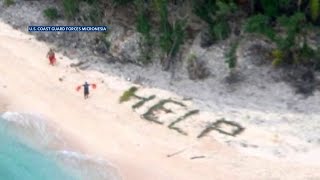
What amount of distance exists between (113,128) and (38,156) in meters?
3.30

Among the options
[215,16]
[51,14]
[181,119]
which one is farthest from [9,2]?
[181,119]

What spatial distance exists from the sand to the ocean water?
560 mm

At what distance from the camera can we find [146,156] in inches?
1024

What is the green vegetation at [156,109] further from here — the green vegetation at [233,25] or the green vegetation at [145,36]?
the green vegetation at [145,36]

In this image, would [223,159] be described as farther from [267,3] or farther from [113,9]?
[113,9]

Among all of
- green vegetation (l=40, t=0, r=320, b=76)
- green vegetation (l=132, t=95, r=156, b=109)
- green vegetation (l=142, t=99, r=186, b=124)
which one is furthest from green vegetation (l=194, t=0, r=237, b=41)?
green vegetation (l=132, t=95, r=156, b=109)

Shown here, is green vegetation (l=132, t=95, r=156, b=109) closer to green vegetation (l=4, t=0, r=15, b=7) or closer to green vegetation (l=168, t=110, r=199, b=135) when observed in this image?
green vegetation (l=168, t=110, r=199, b=135)

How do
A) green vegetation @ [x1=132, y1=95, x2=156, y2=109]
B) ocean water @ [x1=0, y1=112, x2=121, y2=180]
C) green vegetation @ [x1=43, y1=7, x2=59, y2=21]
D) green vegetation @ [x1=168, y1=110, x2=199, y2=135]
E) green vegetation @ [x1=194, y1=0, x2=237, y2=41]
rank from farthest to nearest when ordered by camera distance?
1. green vegetation @ [x1=43, y1=7, x2=59, y2=21]
2. green vegetation @ [x1=194, y1=0, x2=237, y2=41]
3. green vegetation @ [x1=132, y1=95, x2=156, y2=109]
4. green vegetation @ [x1=168, y1=110, x2=199, y2=135]
5. ocean water @ [x1=0, y1=112, x2=121, y2=180]

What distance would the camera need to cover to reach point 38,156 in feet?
86.9

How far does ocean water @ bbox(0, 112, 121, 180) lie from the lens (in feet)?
82.8

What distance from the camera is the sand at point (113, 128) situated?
24875 mm

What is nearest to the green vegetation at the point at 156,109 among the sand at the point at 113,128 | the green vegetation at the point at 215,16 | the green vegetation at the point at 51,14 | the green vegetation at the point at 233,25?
the sand at the point at 113,128

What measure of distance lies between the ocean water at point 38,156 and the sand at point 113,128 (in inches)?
22.0

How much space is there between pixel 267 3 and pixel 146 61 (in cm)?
620
